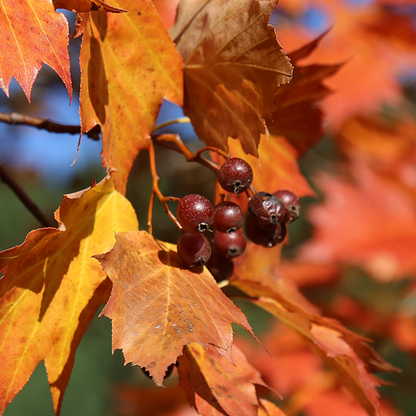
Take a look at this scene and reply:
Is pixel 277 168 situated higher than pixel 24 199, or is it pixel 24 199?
pixel 277 168

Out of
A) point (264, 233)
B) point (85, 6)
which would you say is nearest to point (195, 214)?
point (264, 233)

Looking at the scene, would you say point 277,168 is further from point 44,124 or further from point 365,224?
point 365,224

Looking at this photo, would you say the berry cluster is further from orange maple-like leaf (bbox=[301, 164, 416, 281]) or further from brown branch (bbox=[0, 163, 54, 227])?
orange maple-like leaf (bbox=[301, 164, 416, 281])

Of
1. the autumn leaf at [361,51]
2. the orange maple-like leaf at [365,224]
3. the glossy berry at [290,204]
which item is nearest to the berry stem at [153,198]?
the glossy berry at [290,204]

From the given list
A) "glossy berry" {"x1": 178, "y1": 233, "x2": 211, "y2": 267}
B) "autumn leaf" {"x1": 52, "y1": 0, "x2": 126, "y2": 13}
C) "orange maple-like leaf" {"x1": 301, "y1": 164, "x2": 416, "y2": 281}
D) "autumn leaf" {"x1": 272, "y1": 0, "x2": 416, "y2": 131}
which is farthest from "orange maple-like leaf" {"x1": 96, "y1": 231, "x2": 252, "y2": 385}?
"autumn leaf" {"x1": 272, "y1": 0, "x2": 416, "y2": 131}

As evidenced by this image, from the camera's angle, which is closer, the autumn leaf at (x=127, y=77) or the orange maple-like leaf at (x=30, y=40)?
the orange maple-like leaf at (x=30, y=40)

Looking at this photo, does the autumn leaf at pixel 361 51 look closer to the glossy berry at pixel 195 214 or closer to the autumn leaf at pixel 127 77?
the autumn leaf at pixel 127 77

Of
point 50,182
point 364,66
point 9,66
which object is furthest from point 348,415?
point 50,182
